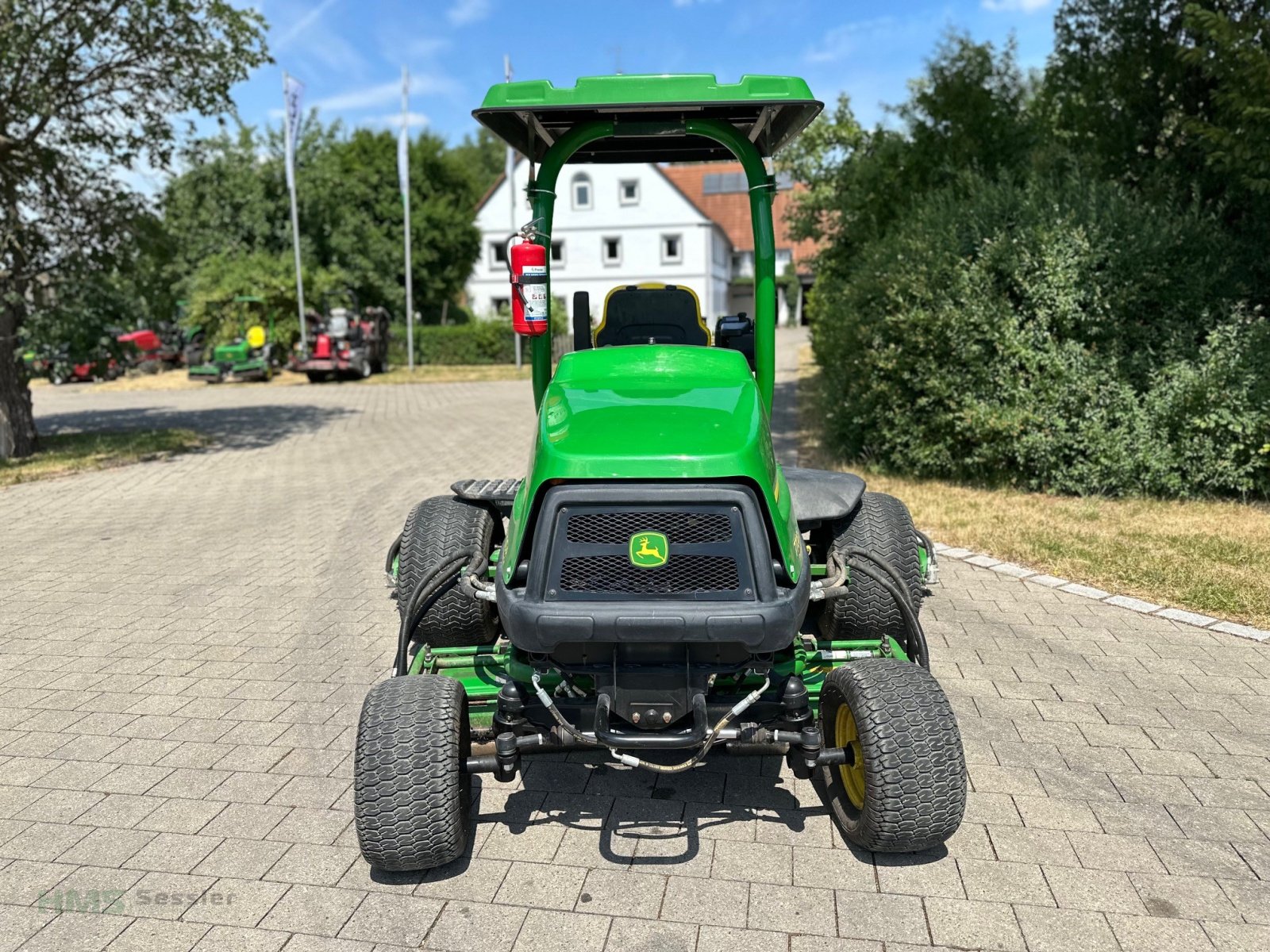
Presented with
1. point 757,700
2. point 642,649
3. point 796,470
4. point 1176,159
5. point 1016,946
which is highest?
point 1176,159

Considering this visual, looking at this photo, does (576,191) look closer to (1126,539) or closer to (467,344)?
(467,344)

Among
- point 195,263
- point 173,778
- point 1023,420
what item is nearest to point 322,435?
point 1023,420

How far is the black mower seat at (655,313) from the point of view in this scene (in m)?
5.14

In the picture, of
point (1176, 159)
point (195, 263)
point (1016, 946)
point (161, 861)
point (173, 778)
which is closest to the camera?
point (1016, 946)

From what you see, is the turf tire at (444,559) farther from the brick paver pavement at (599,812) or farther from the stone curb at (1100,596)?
the stone curb at (1100,596)

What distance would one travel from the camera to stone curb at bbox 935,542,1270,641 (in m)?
5.13

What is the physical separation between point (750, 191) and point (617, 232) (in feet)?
120

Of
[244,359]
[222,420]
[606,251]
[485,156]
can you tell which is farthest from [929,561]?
[485,156]

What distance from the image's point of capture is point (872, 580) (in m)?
4.16

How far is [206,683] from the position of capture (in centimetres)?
465

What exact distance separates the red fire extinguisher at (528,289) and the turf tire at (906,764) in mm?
1723

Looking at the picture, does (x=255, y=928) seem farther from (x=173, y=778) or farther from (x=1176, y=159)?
(x=1176, y=159)

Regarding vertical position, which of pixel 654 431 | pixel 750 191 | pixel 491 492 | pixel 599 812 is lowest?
pixel 599 812

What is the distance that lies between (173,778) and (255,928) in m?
1.14
